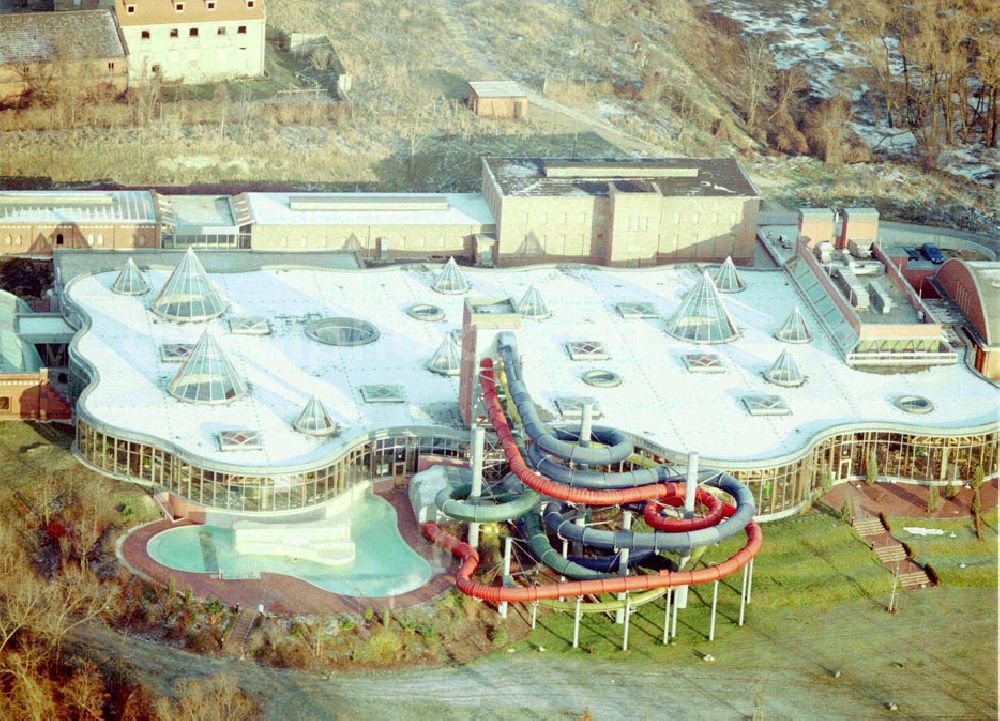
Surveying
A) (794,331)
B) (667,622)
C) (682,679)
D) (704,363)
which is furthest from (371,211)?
(682,679)

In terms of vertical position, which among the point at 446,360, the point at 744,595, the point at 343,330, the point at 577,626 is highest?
the point at 446,360

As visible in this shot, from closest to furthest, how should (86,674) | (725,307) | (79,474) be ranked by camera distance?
(86,674) < (79,474) < (725,307)

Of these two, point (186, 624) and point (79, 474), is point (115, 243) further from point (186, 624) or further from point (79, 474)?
point (186, 624)

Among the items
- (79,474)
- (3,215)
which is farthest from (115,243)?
(79,474)

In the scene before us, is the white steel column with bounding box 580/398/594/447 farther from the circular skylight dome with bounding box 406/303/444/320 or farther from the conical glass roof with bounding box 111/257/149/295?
the conical glass roof with bounding box 111/257/149/295

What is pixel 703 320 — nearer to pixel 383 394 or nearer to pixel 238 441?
pixel 383 394

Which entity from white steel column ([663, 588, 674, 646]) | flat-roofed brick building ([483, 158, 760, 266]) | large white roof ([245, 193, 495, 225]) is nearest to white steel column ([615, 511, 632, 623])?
white steel column ([663, 588, 674, 646])
